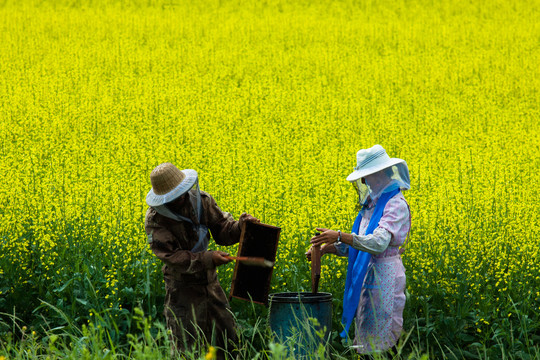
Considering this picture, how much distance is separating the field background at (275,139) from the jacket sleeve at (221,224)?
33.5 inches

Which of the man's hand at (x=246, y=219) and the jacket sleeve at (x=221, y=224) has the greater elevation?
the man's hand at (x=246, y=219)

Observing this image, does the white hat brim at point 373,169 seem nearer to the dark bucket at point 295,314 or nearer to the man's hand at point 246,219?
the man's hand at point 246,219

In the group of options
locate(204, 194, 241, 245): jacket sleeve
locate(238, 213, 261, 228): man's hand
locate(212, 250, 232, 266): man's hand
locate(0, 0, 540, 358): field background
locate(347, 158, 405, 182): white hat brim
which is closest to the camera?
locate(212, 250, 232, 266): man's hand

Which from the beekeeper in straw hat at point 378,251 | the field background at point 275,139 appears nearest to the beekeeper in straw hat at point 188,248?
the field background at point 275,139

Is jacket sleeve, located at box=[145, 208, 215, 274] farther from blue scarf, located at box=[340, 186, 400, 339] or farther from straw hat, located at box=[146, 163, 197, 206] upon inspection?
blue scarf, located at box=[340, 186, 400, 339]

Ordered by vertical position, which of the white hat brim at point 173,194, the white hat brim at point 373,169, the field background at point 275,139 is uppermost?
the white hat brim at point 373,169

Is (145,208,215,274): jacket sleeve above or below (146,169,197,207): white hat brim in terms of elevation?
below

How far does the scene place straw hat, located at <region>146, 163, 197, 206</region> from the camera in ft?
12.6

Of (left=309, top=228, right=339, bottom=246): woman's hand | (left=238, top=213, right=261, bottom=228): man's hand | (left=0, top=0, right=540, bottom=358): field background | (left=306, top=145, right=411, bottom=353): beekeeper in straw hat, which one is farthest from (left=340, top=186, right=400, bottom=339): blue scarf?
(left=238, top=213, right=261, bottom=228): man's hand

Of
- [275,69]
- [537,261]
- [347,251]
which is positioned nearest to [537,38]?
[275,69]

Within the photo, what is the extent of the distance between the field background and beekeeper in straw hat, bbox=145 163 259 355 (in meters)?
0.50

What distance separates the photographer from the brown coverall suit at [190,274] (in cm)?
387

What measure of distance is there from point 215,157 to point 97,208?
2.58 meters

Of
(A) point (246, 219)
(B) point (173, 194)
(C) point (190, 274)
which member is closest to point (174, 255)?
(C) point (190, 274)
